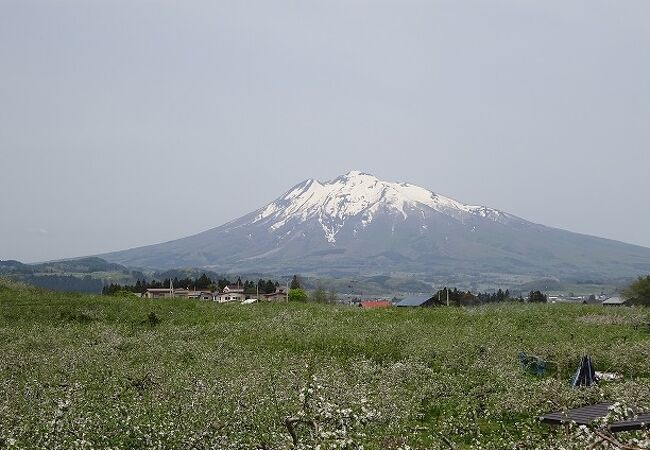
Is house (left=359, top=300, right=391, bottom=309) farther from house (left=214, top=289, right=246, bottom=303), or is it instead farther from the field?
house (left=214, top=289, right=246, bottom=303)

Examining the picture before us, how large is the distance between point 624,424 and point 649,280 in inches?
2236

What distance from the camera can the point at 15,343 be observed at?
85.3 feet

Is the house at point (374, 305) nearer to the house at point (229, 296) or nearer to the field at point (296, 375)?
the field at point (296, 375)

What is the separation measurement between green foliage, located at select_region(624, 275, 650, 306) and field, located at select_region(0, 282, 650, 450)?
24908 mm

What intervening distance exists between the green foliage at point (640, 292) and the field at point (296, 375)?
81.7 feet

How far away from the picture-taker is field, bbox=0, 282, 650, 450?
38.5 feet

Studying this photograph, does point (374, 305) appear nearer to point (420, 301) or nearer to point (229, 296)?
point (420, 301)

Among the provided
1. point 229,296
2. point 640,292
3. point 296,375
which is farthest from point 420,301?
point 296,375

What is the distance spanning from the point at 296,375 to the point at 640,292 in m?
53.0

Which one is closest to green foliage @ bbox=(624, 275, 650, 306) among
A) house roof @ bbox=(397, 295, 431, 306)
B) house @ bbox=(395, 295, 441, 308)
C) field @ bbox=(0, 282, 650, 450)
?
house @ bbox=(395, 295, 441, 308)

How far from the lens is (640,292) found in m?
61.0

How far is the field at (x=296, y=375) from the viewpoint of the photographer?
38.5 feet

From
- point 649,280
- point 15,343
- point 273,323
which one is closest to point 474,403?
point 273,323

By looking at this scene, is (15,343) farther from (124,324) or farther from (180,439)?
(180,439)
